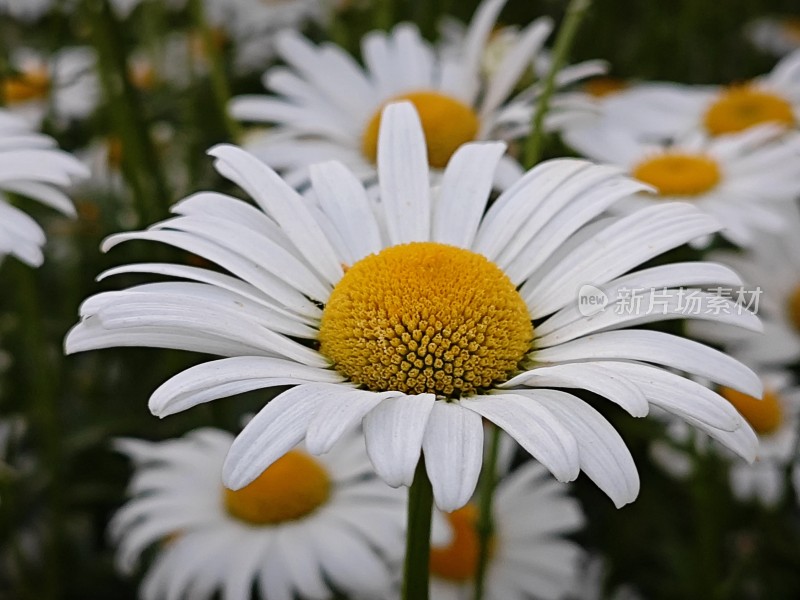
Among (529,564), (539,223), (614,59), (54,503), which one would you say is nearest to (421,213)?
(539,223)

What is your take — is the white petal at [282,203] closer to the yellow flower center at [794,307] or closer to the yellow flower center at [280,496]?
the yellow flower center at [280,496]

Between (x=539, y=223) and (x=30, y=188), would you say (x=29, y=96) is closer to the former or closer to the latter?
(x=30, y=188)

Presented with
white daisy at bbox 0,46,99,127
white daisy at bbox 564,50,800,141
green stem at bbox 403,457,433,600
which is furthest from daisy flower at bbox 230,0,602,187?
white daisy at bbox 0,46,99,127

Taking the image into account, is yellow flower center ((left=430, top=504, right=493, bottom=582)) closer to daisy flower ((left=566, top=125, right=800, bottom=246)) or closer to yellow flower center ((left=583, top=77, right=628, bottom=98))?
daisy flower ((left=566, top=125, right=800, bottom=246))

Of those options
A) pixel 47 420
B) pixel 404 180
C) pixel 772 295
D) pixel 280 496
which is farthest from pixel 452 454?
pixel 772 295

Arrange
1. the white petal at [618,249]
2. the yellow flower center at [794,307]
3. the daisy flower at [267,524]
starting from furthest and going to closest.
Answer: the yellow flower center at [794,307] < the daisy flower at [267,524] < the white petal at [618,249]

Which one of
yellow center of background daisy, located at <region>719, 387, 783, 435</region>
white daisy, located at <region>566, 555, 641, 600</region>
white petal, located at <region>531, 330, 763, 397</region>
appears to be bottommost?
white daisy, located at <region>566, 555, 641, 600</region>

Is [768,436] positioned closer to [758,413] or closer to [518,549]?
[758,413]

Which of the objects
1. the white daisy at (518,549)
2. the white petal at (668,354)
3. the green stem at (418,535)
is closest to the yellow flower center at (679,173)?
the white daisy at (518,549)
